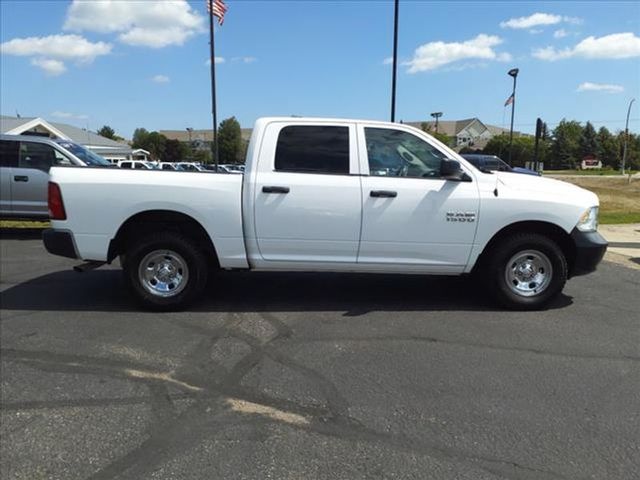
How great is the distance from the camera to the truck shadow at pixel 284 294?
5.88 metres

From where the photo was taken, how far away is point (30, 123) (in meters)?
47.9

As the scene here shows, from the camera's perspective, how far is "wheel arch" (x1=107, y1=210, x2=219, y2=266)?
18.5 ft

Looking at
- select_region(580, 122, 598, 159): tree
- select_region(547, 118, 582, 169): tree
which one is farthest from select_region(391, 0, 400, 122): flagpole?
select_region(580, 122, 598, 159): tree

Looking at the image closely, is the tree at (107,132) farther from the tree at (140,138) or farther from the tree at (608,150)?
the tree at (608,150)

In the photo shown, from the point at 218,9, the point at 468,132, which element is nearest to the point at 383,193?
the point at 218,9

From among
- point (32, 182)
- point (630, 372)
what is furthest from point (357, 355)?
point (32, 182)

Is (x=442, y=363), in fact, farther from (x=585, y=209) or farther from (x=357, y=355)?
(x=585, y=209)

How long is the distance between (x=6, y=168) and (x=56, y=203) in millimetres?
6114

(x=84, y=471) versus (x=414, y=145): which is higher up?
(x=414, y=145)

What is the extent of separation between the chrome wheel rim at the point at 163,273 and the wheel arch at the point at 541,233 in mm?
3145

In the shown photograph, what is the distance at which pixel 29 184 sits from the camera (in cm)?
1042

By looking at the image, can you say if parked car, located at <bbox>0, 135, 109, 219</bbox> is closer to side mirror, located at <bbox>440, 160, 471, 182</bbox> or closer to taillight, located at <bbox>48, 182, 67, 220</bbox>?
taillight, located at <bbox>48, 182, 67, 220</bbox>

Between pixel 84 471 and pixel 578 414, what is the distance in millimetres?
2985

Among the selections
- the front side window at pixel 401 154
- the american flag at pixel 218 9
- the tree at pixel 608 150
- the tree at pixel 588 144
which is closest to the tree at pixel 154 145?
the american flag at pixel 218 9
